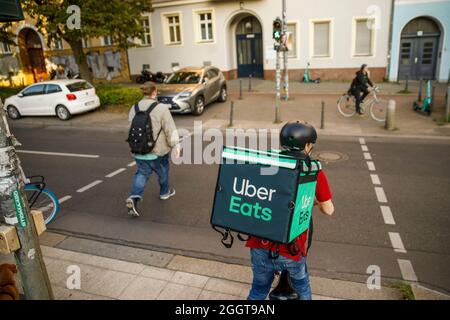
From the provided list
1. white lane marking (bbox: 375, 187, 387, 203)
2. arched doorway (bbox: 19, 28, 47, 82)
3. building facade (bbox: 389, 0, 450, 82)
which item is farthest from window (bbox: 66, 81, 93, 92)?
arched doorway (bbox: 19, 28, 47, 82)

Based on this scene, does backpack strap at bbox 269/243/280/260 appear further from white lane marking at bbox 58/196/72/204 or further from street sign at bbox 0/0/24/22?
white lane marking at bbox 58/196/72/204

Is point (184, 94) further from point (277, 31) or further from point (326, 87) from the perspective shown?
point (326, 87)

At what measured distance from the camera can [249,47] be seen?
78.9ft

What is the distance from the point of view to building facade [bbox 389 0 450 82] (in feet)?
61.1

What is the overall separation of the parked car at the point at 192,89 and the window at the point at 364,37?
9051 millimetres

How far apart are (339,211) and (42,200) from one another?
4.82 metres

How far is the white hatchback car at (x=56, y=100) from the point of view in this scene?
1452cm

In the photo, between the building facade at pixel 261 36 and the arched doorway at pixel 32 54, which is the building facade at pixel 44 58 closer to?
the arched doorway at pixel 32 54

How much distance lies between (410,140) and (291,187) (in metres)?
9.08

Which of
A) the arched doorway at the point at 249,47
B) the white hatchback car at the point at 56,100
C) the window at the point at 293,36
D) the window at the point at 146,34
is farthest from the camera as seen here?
the window at the point at 146,34

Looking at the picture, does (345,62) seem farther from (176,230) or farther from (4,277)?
(4,277)

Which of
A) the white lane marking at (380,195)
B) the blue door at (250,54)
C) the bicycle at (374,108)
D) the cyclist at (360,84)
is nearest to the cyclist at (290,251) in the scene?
the white lane marking at (380,195)
